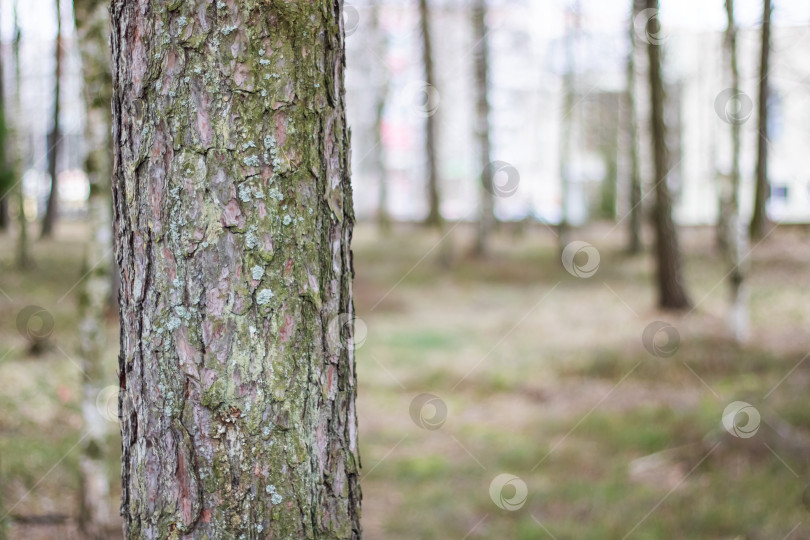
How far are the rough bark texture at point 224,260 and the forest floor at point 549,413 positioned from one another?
11.5 ft

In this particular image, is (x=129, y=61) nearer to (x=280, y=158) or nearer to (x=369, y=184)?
(x=280, y=158)

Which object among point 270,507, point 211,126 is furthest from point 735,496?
point 211,126

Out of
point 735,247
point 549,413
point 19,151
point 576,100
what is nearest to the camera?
point 549,413

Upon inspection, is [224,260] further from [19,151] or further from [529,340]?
[19,151]

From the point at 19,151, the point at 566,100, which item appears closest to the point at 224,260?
the point at 19,151

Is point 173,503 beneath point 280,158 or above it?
beneath

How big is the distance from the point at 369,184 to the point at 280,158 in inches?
1777

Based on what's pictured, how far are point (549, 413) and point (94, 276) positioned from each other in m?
4.76

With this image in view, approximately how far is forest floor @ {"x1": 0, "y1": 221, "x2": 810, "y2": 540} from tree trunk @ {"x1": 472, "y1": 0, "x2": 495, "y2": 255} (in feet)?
13.3

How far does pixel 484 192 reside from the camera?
61.9 ft

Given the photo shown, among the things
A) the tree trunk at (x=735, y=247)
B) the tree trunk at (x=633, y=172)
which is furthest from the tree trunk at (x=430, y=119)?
the tree trunk at (x=735, y=247)

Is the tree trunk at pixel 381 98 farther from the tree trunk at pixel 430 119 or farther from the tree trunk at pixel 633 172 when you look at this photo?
the tree trunk at pixel 633 172

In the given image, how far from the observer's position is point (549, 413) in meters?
7.45

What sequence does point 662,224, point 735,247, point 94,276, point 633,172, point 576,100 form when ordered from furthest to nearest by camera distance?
point 576,100
point 633,172
point 662,224
point 735,247
point 94,276
